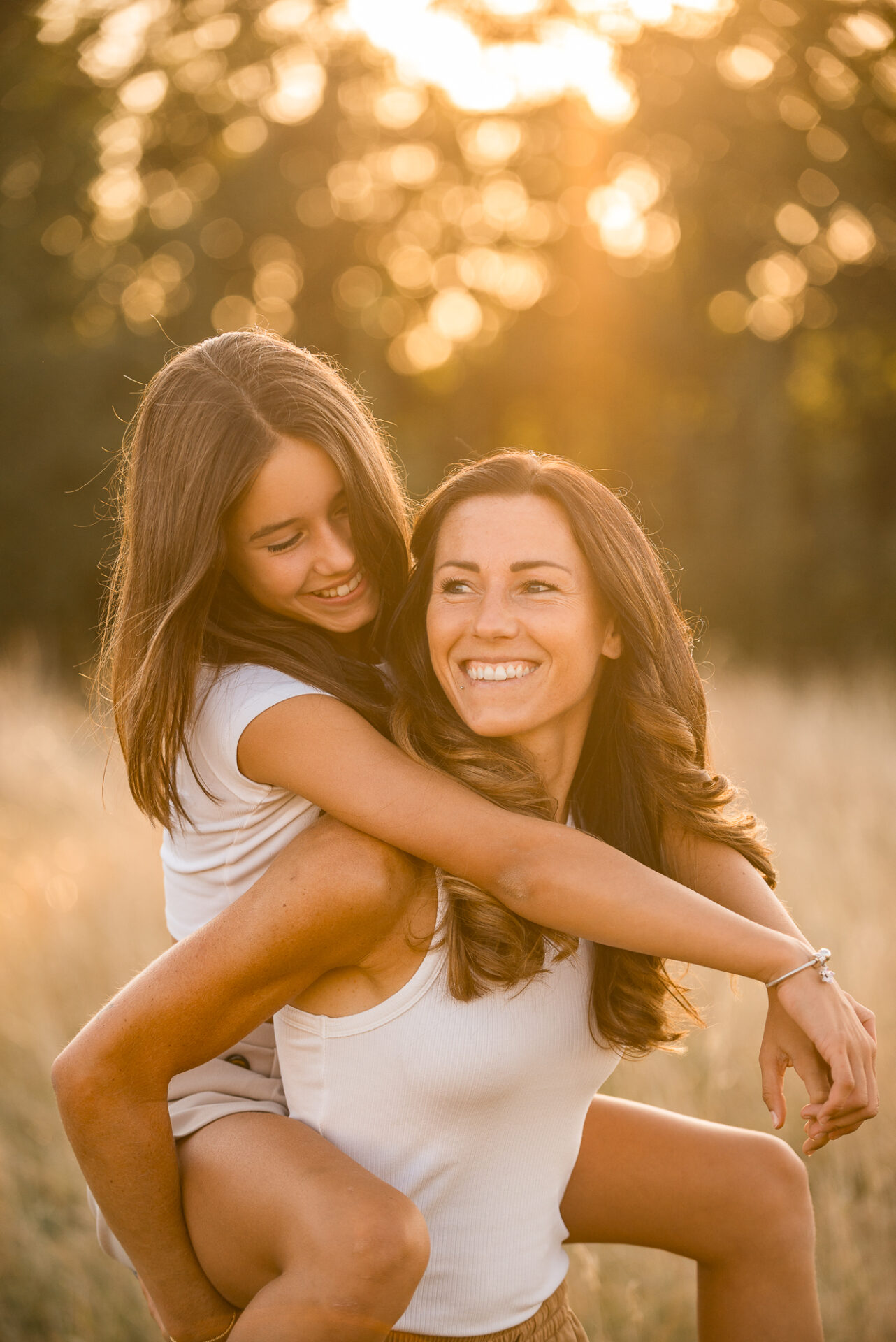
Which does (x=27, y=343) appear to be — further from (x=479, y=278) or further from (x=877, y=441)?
(x=877, y=441)

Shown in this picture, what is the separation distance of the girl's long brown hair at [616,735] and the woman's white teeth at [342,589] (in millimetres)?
246

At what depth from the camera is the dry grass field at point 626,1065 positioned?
325 centimetres

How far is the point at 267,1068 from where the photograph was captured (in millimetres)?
2412

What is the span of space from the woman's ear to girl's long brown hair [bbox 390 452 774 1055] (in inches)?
0.8

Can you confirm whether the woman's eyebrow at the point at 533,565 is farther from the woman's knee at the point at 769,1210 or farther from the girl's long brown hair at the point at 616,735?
the woman's knee at the point at 769,1210

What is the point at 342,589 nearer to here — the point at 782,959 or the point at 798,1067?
the point at 782,959

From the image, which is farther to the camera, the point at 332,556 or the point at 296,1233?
the point at 332,556

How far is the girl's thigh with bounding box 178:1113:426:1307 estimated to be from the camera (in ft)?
5.81

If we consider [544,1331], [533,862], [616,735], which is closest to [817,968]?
[533,862]

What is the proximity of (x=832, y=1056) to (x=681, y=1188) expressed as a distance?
0.69 metres

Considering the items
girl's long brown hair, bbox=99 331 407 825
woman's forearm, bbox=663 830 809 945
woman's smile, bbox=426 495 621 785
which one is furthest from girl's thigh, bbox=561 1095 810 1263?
girl's long brown hair, bbox=99 331 407 825

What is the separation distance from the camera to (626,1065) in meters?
4.08

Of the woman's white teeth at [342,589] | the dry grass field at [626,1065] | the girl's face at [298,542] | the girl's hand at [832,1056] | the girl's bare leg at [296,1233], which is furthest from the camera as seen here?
the dry grass field at [626,1065]

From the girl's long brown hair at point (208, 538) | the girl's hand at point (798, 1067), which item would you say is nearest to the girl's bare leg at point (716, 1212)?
the girl's hand at point (798, 1067)
